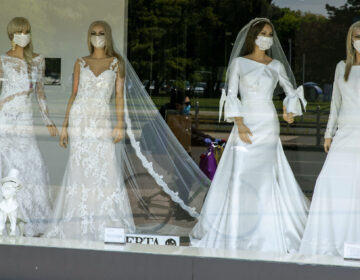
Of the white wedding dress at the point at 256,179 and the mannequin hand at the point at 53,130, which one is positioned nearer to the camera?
the white wedding dress at the point at 256,179

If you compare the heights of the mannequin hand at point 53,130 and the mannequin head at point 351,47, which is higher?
the mannequin head at point 351,47

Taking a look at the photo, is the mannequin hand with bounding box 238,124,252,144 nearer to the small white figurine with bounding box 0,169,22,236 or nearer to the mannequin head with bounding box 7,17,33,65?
the small white figurine with bounding box 0,169,22,236

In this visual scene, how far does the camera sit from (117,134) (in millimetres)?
5789

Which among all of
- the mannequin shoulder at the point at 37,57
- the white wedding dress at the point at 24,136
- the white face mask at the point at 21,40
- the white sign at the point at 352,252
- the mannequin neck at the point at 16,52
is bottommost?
the white sign at the point at 352,252

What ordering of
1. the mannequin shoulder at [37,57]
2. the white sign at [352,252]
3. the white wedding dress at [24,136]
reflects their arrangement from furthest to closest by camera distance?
the mannequin shoulder at [37,57], the white wedding dress at [24,136], the white sign at [352,252]

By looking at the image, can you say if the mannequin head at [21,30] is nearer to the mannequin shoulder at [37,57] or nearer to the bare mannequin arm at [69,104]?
the mannequin shoulder at [37,57]

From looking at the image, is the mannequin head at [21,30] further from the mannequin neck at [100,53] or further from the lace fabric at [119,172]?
the mannequin neck at [100,53]

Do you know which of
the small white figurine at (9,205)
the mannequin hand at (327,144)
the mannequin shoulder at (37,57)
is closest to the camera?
the small white figurine at (9,205)

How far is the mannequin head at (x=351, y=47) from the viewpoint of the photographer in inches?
204

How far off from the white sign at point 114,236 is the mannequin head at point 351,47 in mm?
1901

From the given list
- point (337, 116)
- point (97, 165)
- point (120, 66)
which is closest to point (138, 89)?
point (120, 66)

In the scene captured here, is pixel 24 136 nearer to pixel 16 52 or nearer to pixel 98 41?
pixel 16 52

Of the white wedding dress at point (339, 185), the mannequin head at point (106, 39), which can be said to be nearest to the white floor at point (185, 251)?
the white wedding dress at point (339, 185)

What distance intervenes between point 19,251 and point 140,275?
86cm
